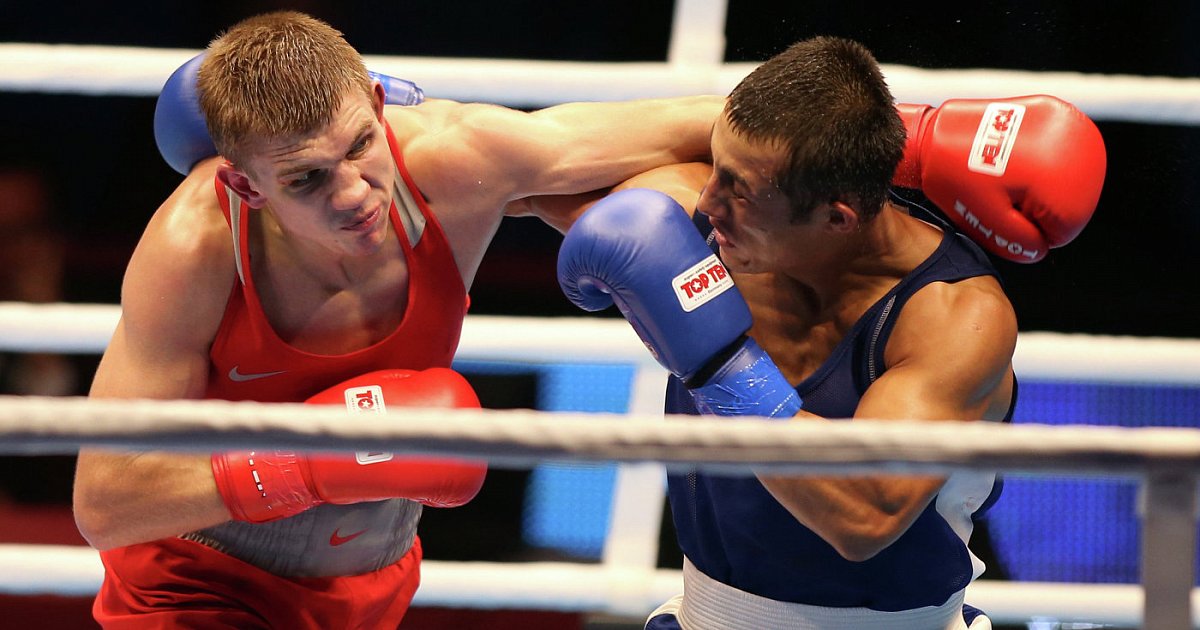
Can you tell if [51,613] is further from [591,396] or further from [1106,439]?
[1106,439]

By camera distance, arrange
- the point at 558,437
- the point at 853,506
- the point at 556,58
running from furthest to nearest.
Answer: the point at 556,58, the point at 853,506, the point at 558,437

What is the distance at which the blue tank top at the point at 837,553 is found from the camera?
1.64 m

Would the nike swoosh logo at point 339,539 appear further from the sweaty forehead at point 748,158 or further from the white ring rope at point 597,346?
the sweaty forehead at point 748,158

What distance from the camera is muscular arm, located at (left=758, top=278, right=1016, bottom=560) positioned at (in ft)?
5.01

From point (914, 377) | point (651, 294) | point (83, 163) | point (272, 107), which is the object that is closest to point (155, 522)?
point (272, 107)

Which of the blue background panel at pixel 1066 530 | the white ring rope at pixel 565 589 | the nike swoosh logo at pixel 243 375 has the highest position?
the nike swoosh logo at pixel 243 375

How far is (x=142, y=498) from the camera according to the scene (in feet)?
5.69

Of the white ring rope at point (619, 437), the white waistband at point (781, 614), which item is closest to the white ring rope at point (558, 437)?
the white ring rope at point (619, 437)

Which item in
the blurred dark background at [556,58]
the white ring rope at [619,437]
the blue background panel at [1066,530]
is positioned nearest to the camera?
the white ring rope at [619,437]

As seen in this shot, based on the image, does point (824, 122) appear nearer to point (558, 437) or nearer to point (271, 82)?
point (271, 82)

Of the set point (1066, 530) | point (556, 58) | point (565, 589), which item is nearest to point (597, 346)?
point (565, 589)

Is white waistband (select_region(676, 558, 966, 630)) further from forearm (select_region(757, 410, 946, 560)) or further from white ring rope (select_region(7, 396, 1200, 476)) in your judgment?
white ring rope (select_region(7, 396, 1200, 476))

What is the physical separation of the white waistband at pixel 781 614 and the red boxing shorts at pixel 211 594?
50 centimetres

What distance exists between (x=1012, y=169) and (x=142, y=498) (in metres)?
1.25
